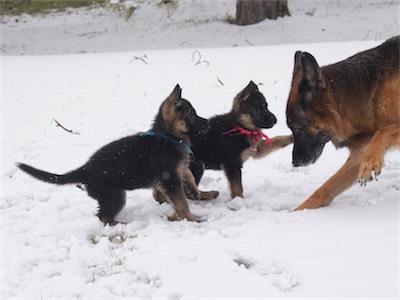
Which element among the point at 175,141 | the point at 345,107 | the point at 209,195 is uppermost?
the point at 345,107

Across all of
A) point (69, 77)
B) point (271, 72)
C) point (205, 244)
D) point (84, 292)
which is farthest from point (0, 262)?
point (69, 77)

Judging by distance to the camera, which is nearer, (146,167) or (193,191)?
(146,167)

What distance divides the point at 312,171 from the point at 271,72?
210 inches

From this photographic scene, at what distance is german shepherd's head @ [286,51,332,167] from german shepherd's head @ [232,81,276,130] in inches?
29.7

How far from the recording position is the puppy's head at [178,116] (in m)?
5.41

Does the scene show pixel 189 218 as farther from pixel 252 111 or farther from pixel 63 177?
pixel 252 111

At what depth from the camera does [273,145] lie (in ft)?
20.0

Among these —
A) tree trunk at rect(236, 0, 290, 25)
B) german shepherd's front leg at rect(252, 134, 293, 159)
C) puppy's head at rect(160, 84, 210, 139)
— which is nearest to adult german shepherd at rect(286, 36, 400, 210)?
german shepherd's front leg at rect(252, 134, 293, 159)

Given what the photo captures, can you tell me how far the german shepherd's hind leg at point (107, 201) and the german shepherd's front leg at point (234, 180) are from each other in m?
1.18

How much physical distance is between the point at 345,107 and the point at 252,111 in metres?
1.29

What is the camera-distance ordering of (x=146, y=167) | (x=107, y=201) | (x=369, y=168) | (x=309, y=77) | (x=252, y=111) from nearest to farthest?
(x=369, y=168) → (x=309, y=77) → (x=107, y=201) → (x=146, y=167) → (x=252, y=111)

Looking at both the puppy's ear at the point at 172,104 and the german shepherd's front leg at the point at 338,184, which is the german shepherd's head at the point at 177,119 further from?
the german shepherd's front leg at the point at 338,184

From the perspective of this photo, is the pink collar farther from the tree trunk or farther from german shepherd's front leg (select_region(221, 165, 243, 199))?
the tree trunk

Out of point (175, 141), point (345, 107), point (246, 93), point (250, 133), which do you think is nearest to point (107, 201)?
point (175, 141)
